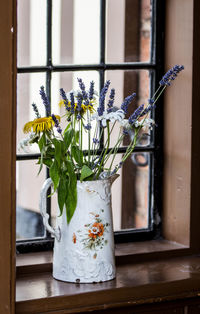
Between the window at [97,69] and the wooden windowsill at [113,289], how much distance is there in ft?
0.65

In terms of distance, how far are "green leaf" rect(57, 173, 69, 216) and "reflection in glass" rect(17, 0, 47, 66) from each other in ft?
1.39

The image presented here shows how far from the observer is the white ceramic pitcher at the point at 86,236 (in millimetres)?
1712

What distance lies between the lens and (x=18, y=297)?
1628mm

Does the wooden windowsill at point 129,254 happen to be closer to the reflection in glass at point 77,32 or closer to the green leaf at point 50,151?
the green leaf at point 50,151

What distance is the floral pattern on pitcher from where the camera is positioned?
1.71m

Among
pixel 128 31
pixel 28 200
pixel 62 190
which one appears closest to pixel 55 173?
pixel 62 190

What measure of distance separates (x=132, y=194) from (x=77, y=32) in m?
0.58

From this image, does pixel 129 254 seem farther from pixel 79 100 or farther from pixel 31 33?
pixel 31 33

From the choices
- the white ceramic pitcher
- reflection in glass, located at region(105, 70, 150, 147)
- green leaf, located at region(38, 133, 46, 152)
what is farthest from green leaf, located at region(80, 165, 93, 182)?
reflection in glass, located at region(105, 70, 150, 147)

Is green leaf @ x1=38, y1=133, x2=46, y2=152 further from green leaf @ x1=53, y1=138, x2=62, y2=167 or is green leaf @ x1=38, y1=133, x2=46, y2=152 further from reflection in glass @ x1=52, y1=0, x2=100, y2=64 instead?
reflection in glass @ x1=52, y1=0, x2=100, y2=64

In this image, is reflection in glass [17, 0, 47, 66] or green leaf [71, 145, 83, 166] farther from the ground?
reflection in glass [17, 0, 47, 66]

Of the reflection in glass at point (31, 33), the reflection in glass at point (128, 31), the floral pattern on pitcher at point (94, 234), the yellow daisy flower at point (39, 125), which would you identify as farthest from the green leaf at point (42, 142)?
the reflection in glass at point (128, 31)
